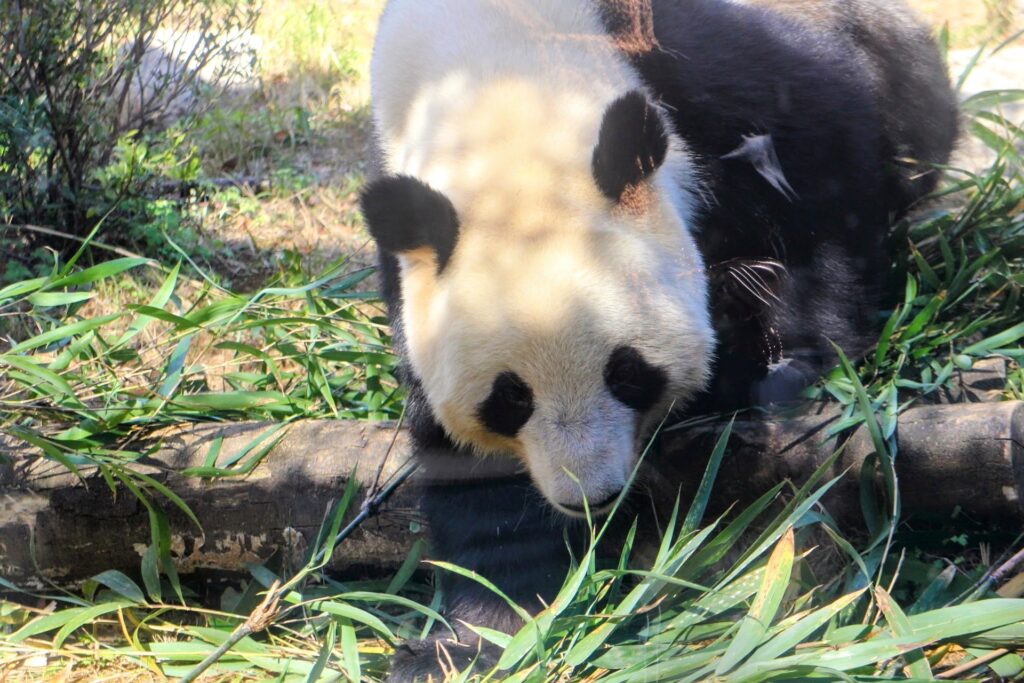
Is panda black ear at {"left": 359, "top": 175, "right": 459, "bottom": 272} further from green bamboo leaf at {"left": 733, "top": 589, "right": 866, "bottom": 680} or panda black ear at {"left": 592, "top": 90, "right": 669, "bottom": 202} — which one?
green bamboo leaf at {"left": 733, "top": 589, "right": 866, "bottom": 680}

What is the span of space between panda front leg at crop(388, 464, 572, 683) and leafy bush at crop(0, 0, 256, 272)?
222 cm

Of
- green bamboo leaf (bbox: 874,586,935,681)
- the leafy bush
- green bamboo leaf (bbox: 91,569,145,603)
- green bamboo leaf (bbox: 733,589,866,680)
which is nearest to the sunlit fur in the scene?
green bamboo leaf (bbox: 733,589,866,680)

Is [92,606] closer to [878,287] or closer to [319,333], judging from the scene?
[319,333]

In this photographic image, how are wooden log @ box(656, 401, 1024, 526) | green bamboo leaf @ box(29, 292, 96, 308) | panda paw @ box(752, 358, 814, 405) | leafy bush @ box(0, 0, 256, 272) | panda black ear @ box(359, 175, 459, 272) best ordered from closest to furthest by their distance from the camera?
wooden log @ box(656, 401, 1024, 526), panda black ear @ box(359, 175, 459, 272), panda paw @ box(752, 358, 814, 405), green bamboo leaf @ box(29, 292, 96, 308), leafy bush @ box(0, 0, 256, 272)

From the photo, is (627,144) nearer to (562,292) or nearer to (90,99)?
(562,292)

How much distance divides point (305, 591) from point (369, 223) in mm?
1265

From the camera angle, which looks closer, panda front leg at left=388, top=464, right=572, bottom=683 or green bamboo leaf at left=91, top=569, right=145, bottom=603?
panda front leg at left=388, top=464, right=572, bottom=683

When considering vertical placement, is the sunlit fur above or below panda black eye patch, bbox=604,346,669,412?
above

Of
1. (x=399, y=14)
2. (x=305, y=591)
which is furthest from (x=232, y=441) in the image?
(x=399, y=14)

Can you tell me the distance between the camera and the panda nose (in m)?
2.80

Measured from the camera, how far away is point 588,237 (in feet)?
9.48

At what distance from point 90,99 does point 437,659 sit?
367cm

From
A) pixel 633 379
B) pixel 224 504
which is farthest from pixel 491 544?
pixel 224 504

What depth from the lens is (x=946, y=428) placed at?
9.04 feet
